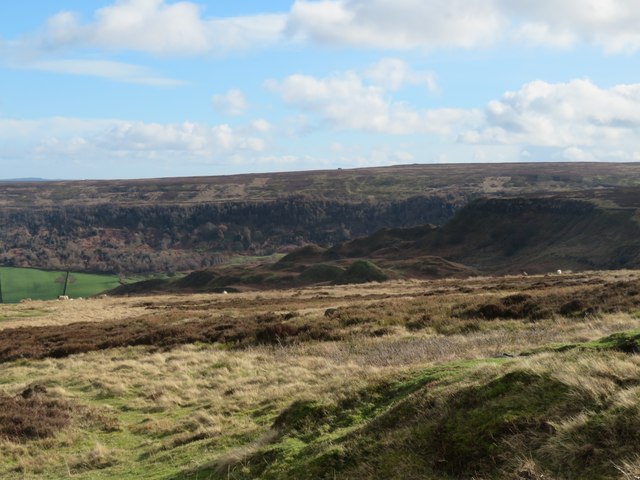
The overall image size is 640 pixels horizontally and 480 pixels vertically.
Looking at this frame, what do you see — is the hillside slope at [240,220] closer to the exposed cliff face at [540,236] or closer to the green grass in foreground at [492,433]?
the exposed cliff face at [540,236]

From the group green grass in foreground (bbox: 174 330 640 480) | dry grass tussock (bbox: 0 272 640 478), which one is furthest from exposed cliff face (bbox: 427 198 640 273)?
green grass in foreground (bbox: 174 330 640 480)

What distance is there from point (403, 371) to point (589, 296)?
1546cm

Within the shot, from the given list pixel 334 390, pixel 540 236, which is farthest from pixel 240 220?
pixel 334 390

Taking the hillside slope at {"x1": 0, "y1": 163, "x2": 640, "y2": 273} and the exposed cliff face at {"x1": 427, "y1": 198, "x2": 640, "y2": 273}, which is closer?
the exposed cliff face at {"x1": 427, "y1": 198, "x2": 640, "y2": 273}

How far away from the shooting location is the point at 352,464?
6816 millimetres

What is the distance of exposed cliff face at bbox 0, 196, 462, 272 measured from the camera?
162250mm

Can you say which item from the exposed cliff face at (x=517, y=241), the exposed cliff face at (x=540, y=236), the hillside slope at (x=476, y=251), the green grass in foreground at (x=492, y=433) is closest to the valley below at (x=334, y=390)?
the green grass in foreground at (x=492, y=433)

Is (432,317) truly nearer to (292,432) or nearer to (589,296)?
(589,296)

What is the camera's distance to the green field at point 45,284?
106 m

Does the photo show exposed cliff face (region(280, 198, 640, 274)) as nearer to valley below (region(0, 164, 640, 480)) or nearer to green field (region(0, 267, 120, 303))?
green field (region(0, 267, 120, 303))

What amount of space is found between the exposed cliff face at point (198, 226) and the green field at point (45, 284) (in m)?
21.7

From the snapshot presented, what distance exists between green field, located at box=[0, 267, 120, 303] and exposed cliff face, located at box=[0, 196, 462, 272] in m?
21.7

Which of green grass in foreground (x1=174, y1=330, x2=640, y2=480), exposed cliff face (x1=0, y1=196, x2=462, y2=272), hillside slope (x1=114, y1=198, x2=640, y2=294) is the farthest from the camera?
exposed cliff face (x1=0, y1=196, x2=462, y2=272)

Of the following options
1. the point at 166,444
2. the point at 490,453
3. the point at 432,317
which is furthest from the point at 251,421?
the point at 432,317
